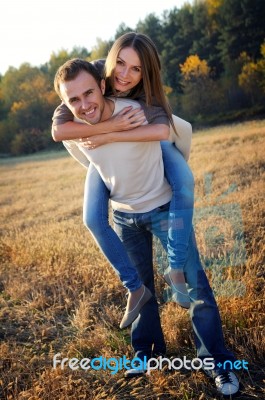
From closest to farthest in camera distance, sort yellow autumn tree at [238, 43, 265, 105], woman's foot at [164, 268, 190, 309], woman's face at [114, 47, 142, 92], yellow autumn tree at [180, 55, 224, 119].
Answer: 1. woman's foot at [164, 268, 190, 309]
2. woman's face at [114, 47, 142, 92]
3. yellow autumn tree at [238, 43, 265, 105]
4. yellow autumn tree at [180, 55, 224, 119]

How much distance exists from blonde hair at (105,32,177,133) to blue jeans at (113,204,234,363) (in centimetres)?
68

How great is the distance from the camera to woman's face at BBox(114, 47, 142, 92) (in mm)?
2562

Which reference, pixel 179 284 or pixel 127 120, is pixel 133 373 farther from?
pixel 127 120

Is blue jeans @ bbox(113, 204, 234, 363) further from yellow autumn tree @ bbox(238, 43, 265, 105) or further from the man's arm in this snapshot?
yellow autumn tree @ bbox(238, 43, 265, 105)

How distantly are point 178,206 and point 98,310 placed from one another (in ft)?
5.62

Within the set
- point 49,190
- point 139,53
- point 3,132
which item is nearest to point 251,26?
point 49,190

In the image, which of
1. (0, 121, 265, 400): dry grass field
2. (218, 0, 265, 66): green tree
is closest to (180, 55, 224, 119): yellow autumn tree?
(218, 0, 265, 66): green tree

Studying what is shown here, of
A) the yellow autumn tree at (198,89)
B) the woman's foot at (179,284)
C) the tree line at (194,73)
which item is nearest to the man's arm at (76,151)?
the woman's foot at (179,284)

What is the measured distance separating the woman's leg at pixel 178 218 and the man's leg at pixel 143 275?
0.31 m

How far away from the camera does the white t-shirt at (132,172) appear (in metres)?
2.44

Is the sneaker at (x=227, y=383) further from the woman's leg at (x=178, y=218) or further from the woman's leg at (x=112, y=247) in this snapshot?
the woman's leg at (x=112, y=247)

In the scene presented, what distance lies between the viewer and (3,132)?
4159cm

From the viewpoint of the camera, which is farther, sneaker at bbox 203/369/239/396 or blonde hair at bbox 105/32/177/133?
blonde hair at bbox 105/32/177/133

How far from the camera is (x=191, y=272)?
96.7 inches
